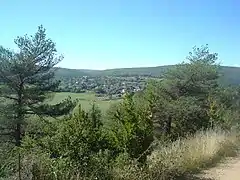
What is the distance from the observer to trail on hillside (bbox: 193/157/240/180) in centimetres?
918

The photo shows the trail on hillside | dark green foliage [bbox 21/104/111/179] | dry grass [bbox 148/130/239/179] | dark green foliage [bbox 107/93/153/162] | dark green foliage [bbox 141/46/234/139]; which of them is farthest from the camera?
dark green foliage [bbox 141/46/234/139]

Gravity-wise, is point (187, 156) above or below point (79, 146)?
below

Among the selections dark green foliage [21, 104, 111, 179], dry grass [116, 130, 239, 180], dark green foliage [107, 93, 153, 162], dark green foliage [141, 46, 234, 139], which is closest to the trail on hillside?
dry grass [116, 130, 239, 180]

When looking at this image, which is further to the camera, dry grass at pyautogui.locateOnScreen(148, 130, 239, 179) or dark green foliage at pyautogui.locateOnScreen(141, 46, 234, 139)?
dark green foliage at pyautogui.locateOnScreen(141, 46, 234, 139)

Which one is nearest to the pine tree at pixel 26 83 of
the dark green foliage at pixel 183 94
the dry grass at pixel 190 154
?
the dark green foliage at pixel 183 94

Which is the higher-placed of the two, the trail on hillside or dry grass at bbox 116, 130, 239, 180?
dry grass at bbox 116, 130, 239, 180

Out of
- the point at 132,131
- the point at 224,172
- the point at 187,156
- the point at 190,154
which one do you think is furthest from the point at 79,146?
Result: the point at 224,172

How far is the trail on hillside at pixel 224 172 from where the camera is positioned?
30.1ft

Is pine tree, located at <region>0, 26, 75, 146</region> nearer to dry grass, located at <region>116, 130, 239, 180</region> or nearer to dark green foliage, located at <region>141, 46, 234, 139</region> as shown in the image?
dark green foliage, located at <region>141, 46, 234, 139</region>

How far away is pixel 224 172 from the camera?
385 inches

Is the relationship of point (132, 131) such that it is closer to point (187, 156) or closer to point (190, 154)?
point (187, 156)

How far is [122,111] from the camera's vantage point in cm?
829

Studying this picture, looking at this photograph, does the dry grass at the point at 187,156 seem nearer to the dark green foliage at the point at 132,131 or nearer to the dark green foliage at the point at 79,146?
the dark green foliage at the point at 132,131

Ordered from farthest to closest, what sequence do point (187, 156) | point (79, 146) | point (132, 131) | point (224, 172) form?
point (187, 156) → point (224, 172) → point (132, 131) → point (79, 146)
